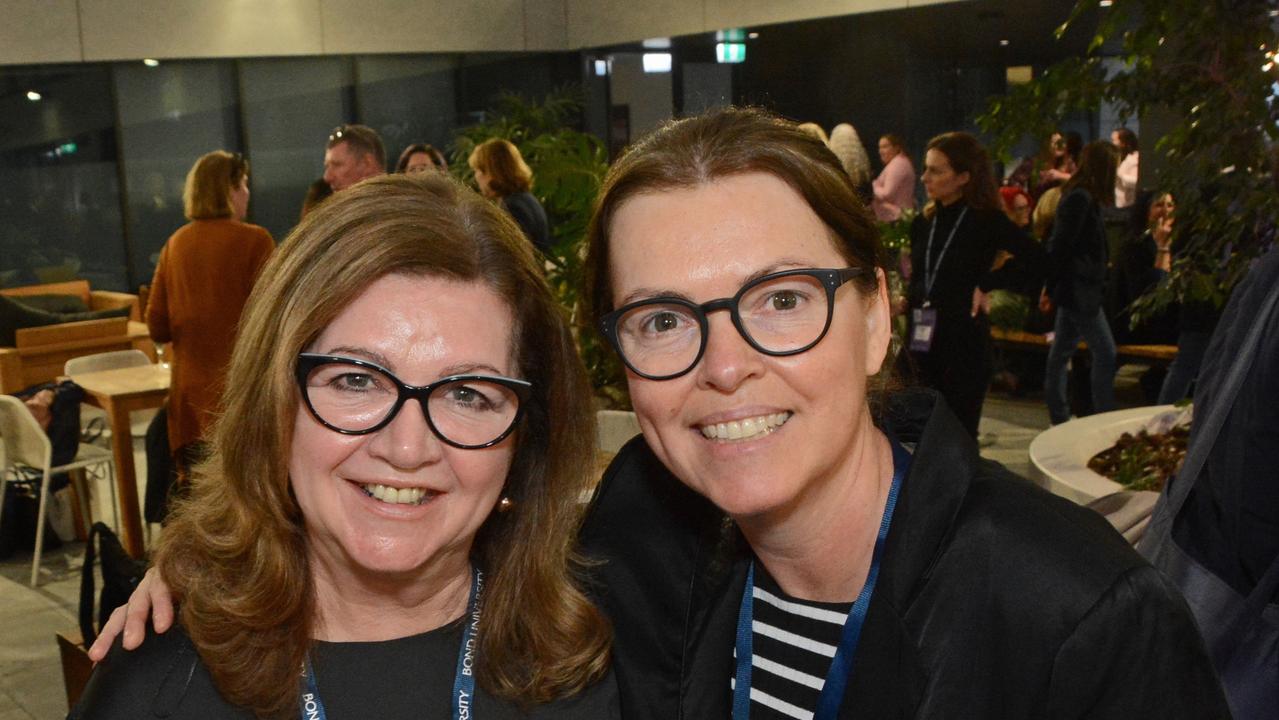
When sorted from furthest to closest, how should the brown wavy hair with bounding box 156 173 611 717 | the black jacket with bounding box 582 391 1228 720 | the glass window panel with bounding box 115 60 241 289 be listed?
the glass window panel with bounding box 115 60 241 289, the brown wavy hair with bounding box 156 173 611 717, the black jacket with bounding box 582 391 1228 720

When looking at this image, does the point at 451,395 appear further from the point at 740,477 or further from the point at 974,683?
the point at 974,683

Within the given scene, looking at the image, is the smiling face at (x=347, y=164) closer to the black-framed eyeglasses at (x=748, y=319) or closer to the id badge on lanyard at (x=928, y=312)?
the id badge on lanyard at (x=928, y=312)

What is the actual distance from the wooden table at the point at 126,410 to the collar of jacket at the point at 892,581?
4.33m

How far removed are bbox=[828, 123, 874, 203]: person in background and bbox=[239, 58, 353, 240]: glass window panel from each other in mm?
5097

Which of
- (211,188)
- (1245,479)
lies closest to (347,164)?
(211,188)

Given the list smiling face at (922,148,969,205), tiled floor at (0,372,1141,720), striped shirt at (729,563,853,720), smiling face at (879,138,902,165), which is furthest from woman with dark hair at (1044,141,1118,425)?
striped shirt at (729,563,853,720)

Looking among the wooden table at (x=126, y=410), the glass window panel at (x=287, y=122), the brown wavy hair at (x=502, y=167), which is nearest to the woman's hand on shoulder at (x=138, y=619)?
the wooden table at (x=126, y=410)

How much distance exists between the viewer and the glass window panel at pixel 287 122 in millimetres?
11047

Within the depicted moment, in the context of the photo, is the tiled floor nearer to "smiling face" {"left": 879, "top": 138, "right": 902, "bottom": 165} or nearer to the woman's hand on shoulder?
the woman's hand on shoulder

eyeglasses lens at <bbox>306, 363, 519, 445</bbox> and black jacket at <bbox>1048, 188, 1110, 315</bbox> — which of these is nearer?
eyeglasses lens at <bbox>306, 363, 519, 445</bbox>

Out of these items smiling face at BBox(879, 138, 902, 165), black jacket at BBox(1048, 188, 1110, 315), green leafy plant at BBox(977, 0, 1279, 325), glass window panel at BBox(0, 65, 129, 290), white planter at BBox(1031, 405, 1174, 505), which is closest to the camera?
A: green leafy plant at BBox(977, 0, 1279, 325)

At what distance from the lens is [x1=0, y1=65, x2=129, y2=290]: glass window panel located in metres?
9.89

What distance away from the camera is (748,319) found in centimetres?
139

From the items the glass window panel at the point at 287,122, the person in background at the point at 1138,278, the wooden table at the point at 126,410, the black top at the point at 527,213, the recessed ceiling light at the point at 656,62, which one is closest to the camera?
the wooden table at the point at 126,410
